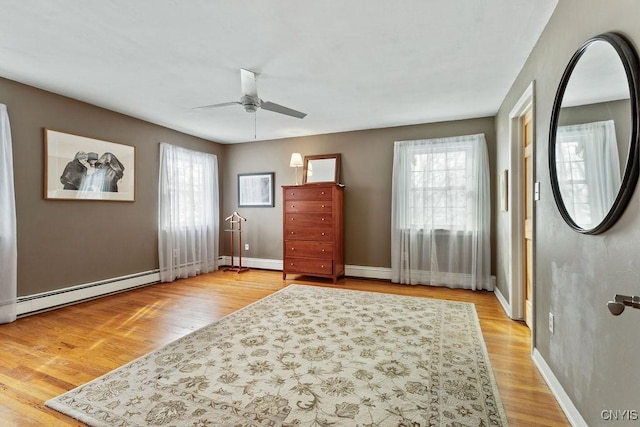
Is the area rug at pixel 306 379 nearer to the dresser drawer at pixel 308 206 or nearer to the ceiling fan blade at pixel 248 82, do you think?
the dresser drawer at pixel 308 206

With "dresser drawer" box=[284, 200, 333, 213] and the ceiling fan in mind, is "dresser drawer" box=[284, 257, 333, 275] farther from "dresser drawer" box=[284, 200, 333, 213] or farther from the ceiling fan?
the ceiling fan

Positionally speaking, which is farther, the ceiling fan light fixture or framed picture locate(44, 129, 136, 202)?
framed picture locate(44, 129, 136, 202)

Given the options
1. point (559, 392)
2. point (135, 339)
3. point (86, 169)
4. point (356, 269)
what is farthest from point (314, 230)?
point (559, 392)

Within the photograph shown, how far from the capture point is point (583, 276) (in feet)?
5.30

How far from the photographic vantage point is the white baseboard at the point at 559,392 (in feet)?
5.32

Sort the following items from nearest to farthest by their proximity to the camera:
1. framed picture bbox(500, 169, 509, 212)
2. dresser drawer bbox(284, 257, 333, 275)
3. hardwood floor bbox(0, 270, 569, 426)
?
hardwood floor bbox(0, 270, 569, 426) < framed picture bbox(500, 169, 509, 212) < dresser drawer bbox(284, 257, 333, 275)

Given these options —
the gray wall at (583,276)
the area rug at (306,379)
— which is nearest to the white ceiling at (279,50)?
the gray wall at (583,276)

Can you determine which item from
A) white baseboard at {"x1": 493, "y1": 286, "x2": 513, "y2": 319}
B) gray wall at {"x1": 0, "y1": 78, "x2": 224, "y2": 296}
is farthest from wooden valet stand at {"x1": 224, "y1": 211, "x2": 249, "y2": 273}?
white baseboard at {"x1": 493, "y1": 286, "x2": 513, "y2": 319}

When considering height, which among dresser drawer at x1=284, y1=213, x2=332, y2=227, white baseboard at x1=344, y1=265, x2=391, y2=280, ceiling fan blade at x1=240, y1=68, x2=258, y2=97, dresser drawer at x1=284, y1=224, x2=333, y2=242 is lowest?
white baseboard at x1=344, y1=265, x2=391, y2=280

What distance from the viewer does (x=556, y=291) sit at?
197 cm

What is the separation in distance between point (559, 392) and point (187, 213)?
211 inches

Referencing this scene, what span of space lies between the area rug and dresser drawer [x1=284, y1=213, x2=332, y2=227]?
6.48ft

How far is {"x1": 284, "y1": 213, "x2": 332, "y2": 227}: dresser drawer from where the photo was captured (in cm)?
494

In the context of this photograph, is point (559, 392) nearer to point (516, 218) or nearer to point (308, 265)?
point (516, 218)
